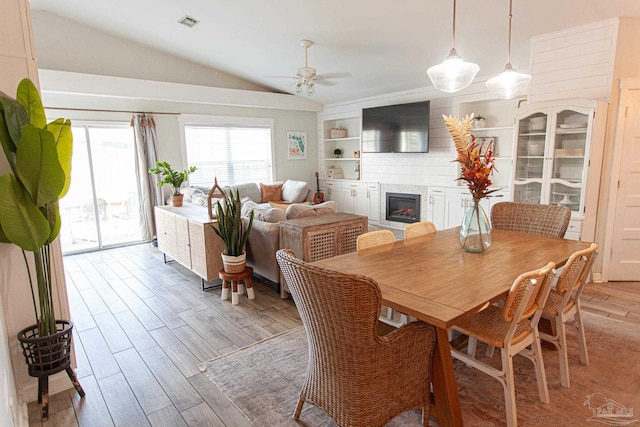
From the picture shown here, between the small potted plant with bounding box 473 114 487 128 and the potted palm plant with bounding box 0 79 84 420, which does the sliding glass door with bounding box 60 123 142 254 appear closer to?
the potted palm plant with bounding box 0 79 84 420

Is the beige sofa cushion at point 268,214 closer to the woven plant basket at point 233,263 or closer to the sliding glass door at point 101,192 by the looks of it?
the woven plant basket at point 233,263

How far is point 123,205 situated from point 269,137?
3015 mm

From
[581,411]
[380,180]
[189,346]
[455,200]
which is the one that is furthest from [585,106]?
[189,346]

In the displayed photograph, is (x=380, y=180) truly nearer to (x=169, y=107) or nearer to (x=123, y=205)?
(x=169, y=107)

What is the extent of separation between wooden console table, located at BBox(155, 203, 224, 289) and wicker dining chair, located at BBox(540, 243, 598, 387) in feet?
9.61

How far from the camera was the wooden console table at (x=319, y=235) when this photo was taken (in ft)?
11.3

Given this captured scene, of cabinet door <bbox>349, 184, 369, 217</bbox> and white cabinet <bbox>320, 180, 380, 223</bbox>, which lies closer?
white cabinet <bbox>320, 180, 380, 223</bbox>

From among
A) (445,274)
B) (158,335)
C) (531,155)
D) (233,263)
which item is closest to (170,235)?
(233,263)

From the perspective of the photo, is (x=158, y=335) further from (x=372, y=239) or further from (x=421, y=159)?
(x=421, y=159)

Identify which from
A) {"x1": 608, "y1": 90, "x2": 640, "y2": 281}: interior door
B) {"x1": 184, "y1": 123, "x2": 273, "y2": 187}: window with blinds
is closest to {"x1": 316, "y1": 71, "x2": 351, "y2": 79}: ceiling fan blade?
{"x1": 184, "y1": 123, "x2": 273, "y2": 187}: window with blinds

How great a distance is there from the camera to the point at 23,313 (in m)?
2.19

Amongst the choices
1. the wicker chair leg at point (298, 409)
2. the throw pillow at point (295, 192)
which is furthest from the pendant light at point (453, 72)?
the throw pillow at point (295, 192)

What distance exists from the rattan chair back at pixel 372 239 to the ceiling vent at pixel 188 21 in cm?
392

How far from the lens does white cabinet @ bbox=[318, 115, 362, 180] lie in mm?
7807
